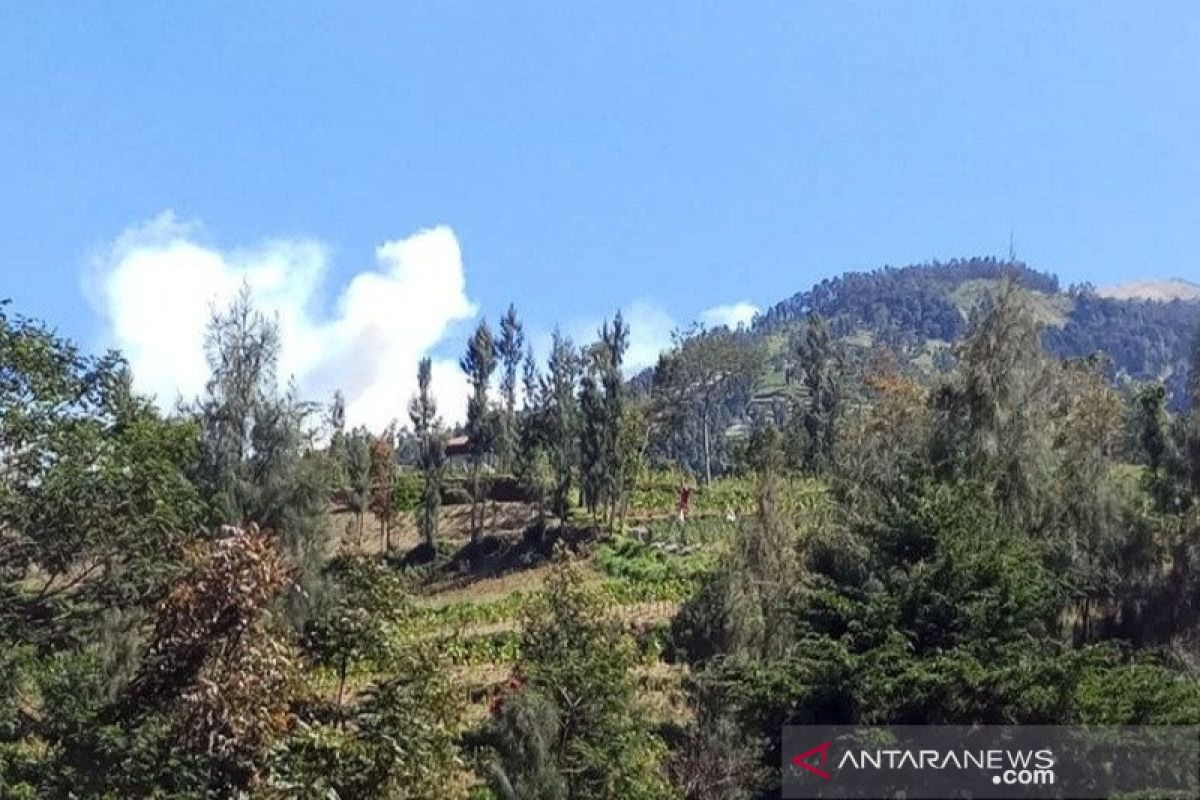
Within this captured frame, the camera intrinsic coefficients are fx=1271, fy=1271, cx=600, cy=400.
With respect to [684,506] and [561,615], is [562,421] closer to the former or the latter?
[684,506]

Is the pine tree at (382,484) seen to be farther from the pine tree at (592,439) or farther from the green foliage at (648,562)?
the green foliage at (648,562)

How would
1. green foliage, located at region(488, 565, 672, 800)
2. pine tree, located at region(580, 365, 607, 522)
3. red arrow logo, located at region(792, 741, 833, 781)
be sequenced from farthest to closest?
pine tree, located at region(580, 365, 607, 522)
red arrow logo, located at region(792, 741, 833, 781)
green foliage, located at region(488, 565, 672, 800)

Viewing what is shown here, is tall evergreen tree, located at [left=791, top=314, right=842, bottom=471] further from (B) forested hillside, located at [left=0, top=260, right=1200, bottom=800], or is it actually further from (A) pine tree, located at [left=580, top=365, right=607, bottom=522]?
(B) forested hillside, located at [left=0, top=260, right=1200, bottom=800]

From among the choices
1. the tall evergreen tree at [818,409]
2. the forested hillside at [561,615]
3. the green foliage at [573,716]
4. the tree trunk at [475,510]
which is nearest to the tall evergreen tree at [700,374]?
the tall evergreen tree at [818,409]

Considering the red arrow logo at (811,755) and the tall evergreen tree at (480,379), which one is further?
the tall evergreen tree at (480,379)

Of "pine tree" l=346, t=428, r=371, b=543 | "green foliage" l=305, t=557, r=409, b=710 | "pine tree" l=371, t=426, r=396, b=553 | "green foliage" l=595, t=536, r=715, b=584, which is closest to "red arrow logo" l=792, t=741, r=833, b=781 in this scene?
"green foliage" l=305, t=557, r=409, b=710

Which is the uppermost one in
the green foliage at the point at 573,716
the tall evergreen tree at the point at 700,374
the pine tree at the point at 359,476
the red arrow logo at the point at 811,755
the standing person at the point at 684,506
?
the tall evergreen tree at the point at 700,374

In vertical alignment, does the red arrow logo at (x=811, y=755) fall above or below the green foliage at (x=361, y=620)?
below

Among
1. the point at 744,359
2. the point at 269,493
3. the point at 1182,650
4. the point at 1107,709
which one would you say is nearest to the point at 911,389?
the point at 1182,650

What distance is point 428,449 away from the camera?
157 ft

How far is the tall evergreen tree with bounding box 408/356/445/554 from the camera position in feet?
155

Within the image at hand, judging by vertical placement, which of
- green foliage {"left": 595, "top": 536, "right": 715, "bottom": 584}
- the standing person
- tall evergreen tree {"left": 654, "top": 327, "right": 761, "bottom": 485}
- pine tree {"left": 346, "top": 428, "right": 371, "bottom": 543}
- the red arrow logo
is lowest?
the red arrow logo

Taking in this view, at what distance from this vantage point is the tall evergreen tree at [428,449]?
1863 inches

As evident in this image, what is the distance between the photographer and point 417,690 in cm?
1207
